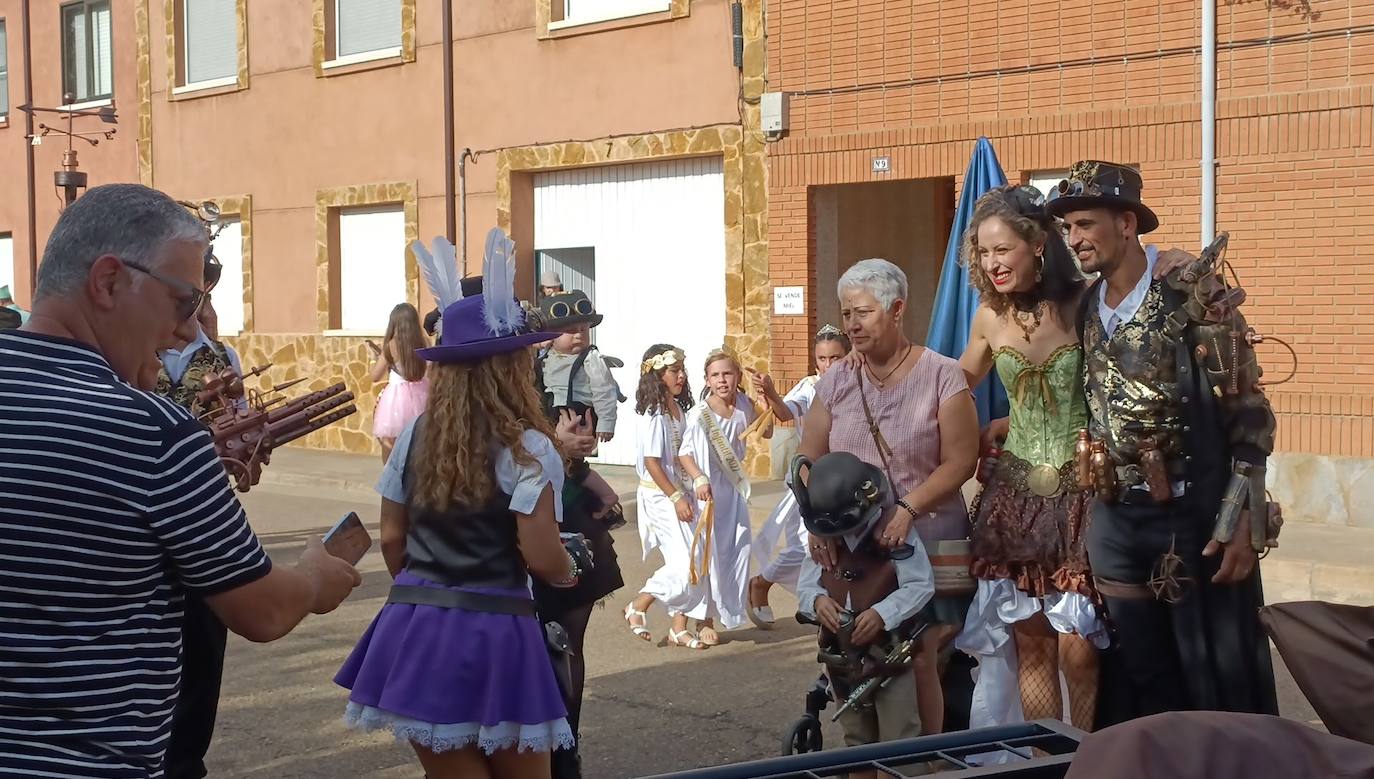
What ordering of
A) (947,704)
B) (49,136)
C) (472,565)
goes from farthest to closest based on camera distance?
(49,136)
(947,704)
(472,565)

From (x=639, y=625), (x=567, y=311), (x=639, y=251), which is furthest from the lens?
(x=639, y=251)

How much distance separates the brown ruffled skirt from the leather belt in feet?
5.70

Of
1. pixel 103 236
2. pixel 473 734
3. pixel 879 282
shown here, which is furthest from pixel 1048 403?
pixel 103 236

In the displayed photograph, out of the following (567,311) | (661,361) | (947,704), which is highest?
(567,311)

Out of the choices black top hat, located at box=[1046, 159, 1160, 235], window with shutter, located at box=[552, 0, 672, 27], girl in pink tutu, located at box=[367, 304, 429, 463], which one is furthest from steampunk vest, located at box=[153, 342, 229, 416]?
window with shutter, located at box=[552, 0, 672, 27]

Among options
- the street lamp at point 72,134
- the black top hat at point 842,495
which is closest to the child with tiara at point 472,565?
the black top hat at point 842,495

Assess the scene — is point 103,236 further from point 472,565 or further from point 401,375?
point 401,375

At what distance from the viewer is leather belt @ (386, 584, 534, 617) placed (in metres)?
4.04

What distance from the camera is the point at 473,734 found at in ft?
13.0

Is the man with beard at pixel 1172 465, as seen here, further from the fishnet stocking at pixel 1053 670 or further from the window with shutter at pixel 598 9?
the window with shutter at pixel 598 9

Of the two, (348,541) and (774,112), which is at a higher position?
(774,112)

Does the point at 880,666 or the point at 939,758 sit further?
the point at 880,666

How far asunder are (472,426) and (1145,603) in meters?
2.18

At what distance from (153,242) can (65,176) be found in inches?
714
